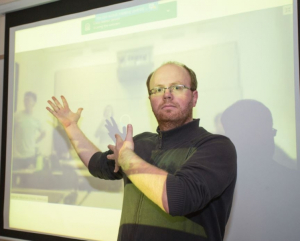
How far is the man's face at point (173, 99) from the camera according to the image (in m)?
1.22

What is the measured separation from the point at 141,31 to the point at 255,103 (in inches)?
31.1

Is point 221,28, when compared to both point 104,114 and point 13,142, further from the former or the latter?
point 13,142

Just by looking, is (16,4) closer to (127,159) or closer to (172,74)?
(172,74)

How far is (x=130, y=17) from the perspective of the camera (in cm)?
168

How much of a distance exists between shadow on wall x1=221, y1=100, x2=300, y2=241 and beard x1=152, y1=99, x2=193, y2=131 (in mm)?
281

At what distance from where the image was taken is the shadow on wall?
126 centimetres

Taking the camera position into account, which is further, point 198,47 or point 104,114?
point 104,114

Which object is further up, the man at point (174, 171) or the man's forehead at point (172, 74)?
the man's forehead at point (172, 74)

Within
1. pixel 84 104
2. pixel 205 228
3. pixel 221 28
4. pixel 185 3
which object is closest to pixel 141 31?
pixel 185 3

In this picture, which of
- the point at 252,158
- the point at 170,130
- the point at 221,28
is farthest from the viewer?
the point at 221,28

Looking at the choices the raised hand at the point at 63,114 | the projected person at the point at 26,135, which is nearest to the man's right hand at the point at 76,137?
the raised hand at the point at 63,114

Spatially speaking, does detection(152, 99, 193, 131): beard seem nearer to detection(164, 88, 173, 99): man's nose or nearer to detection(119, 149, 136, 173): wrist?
detection(164, 88, 173, 99): man's nose

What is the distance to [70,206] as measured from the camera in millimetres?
1758

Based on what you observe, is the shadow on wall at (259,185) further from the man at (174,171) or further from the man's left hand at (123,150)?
the man's left hand at (123,150)
